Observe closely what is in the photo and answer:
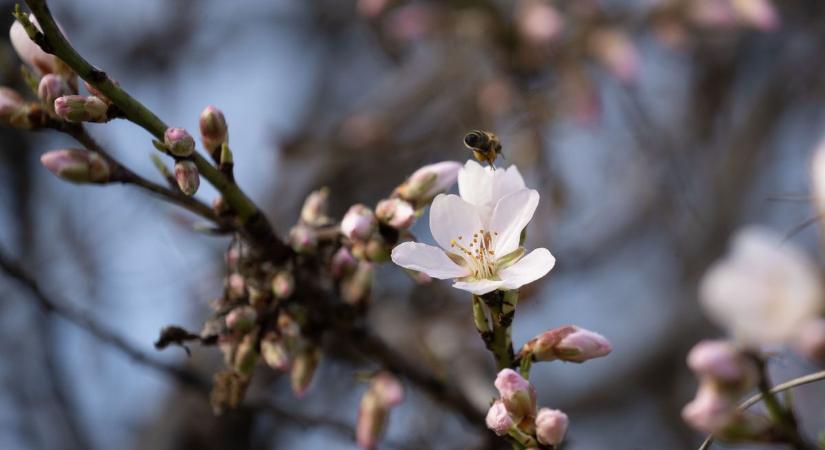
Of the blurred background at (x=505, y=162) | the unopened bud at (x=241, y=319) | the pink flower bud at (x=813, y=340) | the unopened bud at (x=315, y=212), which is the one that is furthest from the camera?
the blurred background at (x=505, y=162)

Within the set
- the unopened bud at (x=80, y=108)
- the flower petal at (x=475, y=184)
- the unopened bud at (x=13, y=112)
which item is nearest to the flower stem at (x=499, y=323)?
the flower petal at (x=475, y=184)

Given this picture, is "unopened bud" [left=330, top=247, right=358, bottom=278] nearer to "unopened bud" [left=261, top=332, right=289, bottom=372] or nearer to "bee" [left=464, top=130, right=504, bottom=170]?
"unopened bud" [left=261, top=332, right=289, bottom=372]

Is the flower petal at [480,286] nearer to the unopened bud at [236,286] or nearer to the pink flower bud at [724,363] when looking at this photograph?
the pink flower bud at [724,363]

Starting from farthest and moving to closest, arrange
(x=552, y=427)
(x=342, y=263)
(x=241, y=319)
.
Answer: (x=342, y=263) → (x=241, y=319) → (x=552, y=427)

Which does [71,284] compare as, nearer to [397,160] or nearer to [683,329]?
[397,160]

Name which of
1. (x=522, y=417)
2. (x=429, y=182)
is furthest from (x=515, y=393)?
(x=429, y=182)

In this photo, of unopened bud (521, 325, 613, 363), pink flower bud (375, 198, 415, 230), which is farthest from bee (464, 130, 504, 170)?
unopened bud (521, 325, 613, 363)

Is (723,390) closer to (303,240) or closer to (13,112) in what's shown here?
(303,240)
